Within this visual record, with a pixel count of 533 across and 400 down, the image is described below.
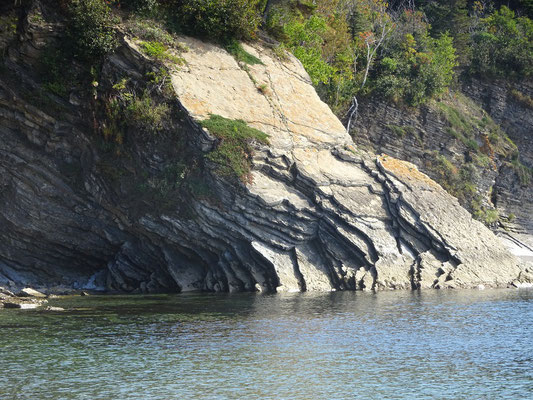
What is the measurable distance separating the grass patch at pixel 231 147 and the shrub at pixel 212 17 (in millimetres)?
7450

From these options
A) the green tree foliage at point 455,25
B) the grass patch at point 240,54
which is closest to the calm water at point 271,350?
the grass patch at point 240,54

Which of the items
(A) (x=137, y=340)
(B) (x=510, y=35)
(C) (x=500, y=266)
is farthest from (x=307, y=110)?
(B) (x=510, y=35)

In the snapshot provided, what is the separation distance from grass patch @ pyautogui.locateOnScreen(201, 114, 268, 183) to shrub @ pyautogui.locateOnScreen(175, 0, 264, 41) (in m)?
7.45

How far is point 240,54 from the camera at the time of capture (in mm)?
41594

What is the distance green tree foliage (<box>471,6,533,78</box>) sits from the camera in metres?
65.4

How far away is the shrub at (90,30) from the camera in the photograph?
3628cm

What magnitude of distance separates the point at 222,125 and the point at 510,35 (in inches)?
1760

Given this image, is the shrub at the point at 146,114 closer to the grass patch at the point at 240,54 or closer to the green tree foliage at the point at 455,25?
the grass patch at the point at 240,54

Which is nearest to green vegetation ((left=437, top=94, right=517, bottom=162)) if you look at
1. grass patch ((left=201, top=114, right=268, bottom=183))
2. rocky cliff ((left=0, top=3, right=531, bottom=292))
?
rocky cliff ((left=0, top=3, right=531, bottom=292))

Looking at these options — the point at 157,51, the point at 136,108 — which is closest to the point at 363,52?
the point at 157,51

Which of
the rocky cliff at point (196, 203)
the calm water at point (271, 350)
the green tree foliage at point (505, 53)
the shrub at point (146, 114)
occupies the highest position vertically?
the green tree foliage at point (505, 53)

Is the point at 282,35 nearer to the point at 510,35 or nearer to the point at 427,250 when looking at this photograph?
the point at 427,250

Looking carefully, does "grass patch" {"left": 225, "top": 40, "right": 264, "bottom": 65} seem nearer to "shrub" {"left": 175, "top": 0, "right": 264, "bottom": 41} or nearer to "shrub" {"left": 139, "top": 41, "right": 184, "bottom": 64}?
"shrub" {"left": 175, "top": 0, "right": 264, "bottom": 41}

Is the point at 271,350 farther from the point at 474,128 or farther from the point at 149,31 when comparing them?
the point at 474,128
